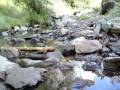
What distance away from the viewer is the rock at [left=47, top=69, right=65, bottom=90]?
14.8 ft

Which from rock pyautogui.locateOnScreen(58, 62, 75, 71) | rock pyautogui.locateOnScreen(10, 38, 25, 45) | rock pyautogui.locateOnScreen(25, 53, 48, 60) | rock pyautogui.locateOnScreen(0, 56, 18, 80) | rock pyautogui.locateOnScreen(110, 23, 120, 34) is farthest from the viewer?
rock pyautogui.locateOnScreen(10, 38, 25, 45)

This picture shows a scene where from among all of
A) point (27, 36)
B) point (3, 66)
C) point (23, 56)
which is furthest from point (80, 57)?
point (27, 36)

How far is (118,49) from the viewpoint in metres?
6.02

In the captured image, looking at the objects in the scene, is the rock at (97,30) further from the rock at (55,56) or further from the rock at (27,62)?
the rock at (27,62)

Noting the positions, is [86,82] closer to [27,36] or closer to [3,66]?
[3,66]

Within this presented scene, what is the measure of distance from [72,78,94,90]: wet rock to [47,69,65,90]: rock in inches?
8.7

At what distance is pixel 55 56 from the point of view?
587cm

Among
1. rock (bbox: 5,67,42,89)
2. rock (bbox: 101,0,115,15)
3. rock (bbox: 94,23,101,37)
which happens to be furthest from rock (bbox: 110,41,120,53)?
rock (bbox: 101,0,115,15)

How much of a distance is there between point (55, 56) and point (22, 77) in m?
1.44

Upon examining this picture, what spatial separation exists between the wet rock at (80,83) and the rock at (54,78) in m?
0.22

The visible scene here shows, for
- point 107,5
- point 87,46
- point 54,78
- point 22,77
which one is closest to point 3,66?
point 22,77

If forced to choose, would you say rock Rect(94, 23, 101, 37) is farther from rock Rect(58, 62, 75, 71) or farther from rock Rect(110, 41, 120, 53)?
rock Rect(58, 62, 75, 71)

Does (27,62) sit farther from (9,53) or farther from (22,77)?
(22,77)

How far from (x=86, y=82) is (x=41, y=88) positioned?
26.8 inches
